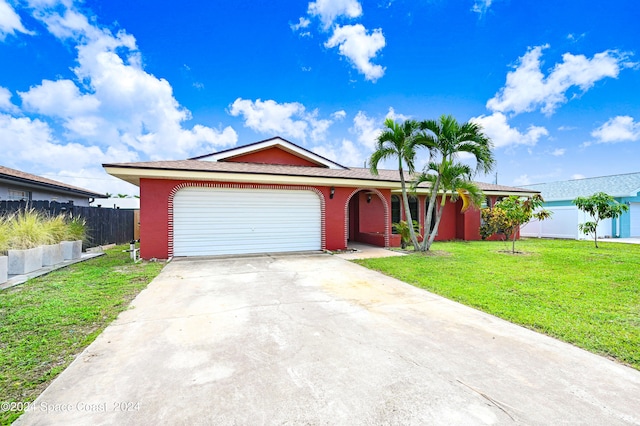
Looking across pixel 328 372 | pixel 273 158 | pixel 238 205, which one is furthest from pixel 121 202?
pixel 328 372

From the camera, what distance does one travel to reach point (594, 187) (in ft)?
70.6

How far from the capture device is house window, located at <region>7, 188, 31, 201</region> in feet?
42.0

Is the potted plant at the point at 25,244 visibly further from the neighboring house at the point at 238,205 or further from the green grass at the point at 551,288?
the green grass at the point at 551,288

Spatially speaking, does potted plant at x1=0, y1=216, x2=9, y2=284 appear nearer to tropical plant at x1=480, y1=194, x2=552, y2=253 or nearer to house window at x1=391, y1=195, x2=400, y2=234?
house window at x1=391, y1=195, x2=400, y2=234

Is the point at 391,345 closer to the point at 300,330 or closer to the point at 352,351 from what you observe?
the point at 352,351

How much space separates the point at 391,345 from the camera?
350cm

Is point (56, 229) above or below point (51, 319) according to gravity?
above

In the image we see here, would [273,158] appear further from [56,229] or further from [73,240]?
[56,229]

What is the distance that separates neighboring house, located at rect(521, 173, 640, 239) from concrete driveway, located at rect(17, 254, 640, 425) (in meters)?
17.8

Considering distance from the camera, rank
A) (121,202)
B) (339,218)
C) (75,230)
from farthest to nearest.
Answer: (121,202) < (339,218) < (75,230)

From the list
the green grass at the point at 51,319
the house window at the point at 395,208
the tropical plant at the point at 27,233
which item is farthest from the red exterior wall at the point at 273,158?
the green grass at the point at 51,319

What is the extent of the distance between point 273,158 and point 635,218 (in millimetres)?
24582

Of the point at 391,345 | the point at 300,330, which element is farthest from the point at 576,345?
the point at 300,330

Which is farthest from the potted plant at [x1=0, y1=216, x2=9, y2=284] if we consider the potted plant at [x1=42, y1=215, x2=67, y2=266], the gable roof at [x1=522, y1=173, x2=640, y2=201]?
the gable roof at [x1=522, y1=173, x2=640, y2=201]
